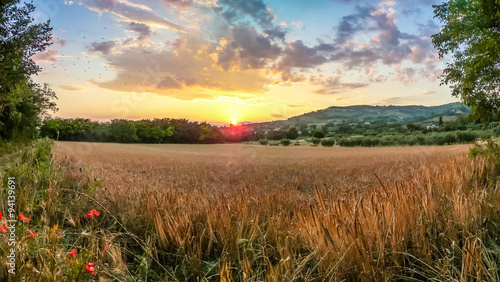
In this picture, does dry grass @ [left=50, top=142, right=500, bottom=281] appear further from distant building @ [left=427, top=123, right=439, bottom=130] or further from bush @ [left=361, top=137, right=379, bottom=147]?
distant building @ [left=427, top=123, right=439, bottom=130]

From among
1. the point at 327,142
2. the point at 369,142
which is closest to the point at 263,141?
the point at 327,142

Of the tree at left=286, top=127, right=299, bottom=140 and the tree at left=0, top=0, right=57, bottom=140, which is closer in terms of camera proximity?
the tree at left=0, top=0, right=57, bottom=140

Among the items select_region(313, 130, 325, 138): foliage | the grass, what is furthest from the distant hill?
the grass

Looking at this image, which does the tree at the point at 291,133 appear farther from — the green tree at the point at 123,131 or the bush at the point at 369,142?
the green tree at the point at 123,131

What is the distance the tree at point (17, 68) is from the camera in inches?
486

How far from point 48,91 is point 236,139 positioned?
80.5 ft

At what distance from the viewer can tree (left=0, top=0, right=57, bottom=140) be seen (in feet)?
40.5

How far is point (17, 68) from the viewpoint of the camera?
42.9 feet

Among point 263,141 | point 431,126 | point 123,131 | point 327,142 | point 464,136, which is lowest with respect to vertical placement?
point 327,142

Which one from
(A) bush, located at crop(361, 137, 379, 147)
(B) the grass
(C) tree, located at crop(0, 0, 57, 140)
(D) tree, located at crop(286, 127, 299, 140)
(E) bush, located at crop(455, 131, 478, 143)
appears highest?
(C) tree, located at crop(0, 0, 57, 140)

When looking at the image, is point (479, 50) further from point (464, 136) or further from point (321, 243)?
point (464, 136)

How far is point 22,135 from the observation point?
13750mm

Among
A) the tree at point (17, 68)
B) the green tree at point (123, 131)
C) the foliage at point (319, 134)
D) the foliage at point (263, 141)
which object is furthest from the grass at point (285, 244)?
the green tree at point (123, 131)

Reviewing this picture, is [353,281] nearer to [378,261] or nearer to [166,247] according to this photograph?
[378,261]
